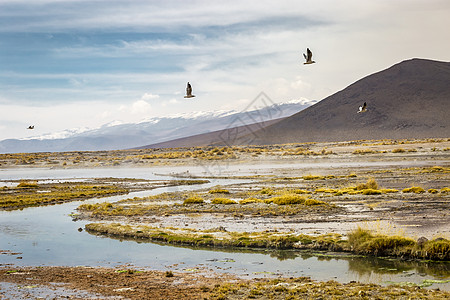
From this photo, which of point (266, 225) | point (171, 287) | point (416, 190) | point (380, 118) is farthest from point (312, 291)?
point (380, 118)

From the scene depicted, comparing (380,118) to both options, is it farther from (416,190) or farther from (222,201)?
(222,201)

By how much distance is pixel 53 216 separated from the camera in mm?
33781

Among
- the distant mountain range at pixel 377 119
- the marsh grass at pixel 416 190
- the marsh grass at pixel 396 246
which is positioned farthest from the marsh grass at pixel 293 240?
the distant mountain range at pixel 377 119

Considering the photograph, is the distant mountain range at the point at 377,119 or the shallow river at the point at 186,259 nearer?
the shallow river at the point at 186,259

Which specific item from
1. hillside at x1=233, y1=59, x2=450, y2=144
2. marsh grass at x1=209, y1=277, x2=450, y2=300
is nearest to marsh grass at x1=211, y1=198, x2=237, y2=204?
marsh grass at x1=209, y1=277, x2=450, y2=300

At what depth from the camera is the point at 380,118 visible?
17038 cm

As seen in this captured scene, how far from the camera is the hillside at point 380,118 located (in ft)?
509

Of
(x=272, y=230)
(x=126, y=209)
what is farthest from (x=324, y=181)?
(x=272, y=230)

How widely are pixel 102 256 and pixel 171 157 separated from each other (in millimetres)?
74467

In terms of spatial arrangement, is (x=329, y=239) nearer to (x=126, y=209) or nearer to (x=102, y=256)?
(x=102, y=256)

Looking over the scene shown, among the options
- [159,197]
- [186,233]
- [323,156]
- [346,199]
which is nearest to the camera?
[186,233]

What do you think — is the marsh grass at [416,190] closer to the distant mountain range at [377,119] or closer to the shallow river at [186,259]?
the shallow river at [186,259]

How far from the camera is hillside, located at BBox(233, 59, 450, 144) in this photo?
509 ft

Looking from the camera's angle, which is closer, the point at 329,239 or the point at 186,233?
the point at 329,239
